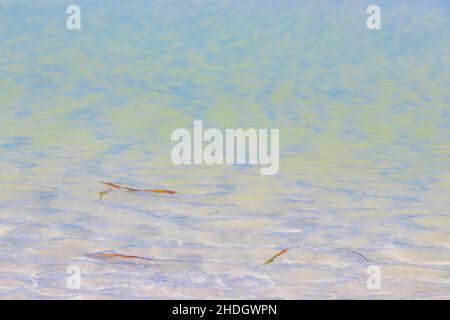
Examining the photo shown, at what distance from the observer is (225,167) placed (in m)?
3.63

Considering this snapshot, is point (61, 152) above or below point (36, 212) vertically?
above

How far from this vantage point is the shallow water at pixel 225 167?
2.36 metres

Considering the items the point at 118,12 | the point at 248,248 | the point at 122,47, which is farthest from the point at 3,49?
the point at 248,248

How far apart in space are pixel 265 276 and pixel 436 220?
84cm

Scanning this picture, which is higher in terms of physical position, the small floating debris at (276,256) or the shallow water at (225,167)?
the shallow water at (225,167)

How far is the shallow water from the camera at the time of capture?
2355 millimetres

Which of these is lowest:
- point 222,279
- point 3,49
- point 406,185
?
point 222,279

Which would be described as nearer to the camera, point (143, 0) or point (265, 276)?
point (265, 276)

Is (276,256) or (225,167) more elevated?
(225,167)

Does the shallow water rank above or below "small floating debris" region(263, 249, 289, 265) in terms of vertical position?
above

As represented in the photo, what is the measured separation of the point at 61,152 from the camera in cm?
386

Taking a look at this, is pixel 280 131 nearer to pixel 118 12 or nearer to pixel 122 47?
pixel 122 47

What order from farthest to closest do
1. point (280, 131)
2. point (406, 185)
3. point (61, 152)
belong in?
point (280, 131)
point (61, 152)
point (406, 185)

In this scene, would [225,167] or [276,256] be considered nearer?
[276,256]
